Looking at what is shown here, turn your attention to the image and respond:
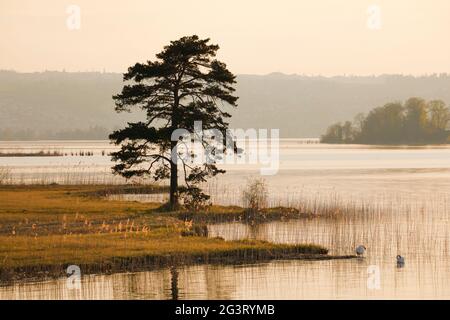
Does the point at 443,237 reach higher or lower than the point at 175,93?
lower

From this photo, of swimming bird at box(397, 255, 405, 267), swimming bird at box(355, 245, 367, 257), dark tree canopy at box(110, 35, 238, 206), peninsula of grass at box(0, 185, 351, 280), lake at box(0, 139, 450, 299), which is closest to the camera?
lake at box(0, 139, 450, 299)

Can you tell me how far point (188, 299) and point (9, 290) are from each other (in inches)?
241

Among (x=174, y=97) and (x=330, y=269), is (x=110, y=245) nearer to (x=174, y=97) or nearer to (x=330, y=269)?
(x=330, y=269)

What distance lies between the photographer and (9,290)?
30109 mm

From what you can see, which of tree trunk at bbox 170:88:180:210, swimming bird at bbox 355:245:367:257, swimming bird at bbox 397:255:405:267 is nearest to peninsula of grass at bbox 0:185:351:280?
swimming bird at bbox 355:245:367:257

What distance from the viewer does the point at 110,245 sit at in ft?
123

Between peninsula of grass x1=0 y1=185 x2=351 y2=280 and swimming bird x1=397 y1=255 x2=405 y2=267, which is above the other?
peninsula of grass x1=0 y1=185 x2=351 y2=280

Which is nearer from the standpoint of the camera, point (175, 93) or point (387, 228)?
point (387, 228)

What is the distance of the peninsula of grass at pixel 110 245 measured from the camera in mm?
33938

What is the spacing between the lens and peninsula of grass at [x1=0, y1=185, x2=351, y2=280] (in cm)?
3394

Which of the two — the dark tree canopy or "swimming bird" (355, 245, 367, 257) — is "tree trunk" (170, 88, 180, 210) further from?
"swimming bird" (355, 245, 367, 257)

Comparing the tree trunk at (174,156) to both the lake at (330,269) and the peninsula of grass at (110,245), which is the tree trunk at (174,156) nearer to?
the peninsula of grass at (110,245)
